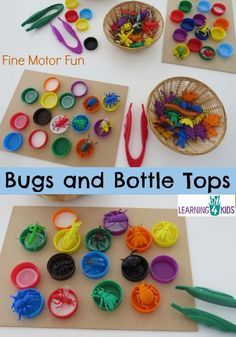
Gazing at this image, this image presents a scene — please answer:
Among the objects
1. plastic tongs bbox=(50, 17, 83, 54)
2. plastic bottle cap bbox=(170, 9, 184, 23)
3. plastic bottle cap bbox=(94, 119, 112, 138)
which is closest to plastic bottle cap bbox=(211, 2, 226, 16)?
plastic bottle cap bbox=(170, 9, 184, 23)

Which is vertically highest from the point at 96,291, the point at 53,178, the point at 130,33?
the point at 130,33

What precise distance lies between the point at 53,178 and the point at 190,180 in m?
0.33

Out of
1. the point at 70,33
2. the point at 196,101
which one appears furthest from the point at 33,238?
the point at 70,33

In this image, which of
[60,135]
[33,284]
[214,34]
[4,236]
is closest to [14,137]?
[60,135]

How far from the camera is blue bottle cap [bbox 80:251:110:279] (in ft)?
2.20

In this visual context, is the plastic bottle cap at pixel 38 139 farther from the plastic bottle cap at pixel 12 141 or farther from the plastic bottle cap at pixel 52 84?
the plastic bottle cap at pixel 52 84

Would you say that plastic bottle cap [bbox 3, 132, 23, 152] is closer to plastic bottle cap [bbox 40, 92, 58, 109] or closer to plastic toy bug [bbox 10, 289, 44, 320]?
plastic bottle cap [bbox 40, 92, 58, 109]

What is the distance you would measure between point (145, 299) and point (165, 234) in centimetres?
15

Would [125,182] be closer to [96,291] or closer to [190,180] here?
[190,180]

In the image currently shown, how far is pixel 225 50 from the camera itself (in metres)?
0.99

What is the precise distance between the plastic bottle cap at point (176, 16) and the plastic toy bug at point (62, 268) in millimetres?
806

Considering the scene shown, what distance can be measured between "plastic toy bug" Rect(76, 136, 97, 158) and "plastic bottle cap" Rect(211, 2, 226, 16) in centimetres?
65

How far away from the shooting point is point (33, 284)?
2.15 ft

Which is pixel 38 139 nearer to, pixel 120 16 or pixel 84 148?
pixel 84 148
